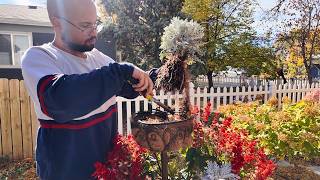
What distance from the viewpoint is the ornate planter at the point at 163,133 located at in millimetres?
1438

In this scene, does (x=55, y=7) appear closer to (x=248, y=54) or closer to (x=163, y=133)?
(x=163, y=133)

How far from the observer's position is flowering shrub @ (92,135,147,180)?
146 centimetres

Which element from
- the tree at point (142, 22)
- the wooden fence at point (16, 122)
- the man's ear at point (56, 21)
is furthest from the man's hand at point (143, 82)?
the tree at point (142, 22)

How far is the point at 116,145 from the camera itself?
1.62m

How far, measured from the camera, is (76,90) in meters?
1.12

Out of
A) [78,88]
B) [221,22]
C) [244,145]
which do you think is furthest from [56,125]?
[221,22]

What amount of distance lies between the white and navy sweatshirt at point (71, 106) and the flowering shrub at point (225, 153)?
50 cm

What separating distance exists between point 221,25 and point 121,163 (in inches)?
471

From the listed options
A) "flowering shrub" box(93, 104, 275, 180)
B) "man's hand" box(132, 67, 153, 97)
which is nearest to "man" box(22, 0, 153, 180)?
"man's hand" box(132, 67, 153, 97)

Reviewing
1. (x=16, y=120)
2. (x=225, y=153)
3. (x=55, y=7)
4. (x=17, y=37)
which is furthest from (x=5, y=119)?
(x=17, y=37)

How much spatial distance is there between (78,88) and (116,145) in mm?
582

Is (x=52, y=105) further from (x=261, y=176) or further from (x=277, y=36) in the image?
(x=277, y=36)

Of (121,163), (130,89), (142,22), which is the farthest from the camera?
(142,22)

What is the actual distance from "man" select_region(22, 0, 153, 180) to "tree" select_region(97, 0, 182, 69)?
979 cm
